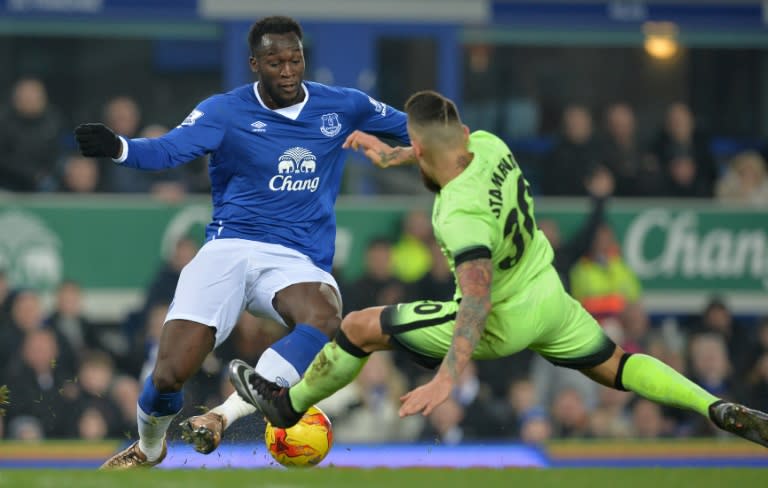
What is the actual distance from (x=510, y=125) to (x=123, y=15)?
12.9 ft

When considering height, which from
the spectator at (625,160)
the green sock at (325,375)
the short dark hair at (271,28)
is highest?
→ the short dark hair at (271,28)

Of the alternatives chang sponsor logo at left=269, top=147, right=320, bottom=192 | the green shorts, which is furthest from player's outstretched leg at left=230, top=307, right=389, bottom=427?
chang sponsor logo at left=269, top=147, right=320, bottom=192

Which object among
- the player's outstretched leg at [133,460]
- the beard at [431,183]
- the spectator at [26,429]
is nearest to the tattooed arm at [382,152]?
the beard at [431,183]

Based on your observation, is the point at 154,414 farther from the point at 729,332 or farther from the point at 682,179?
the point at 682,179

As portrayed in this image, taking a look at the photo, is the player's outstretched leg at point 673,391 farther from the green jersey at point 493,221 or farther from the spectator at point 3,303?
the spectator at point 3,303

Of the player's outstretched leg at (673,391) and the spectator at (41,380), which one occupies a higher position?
the player's outstretched leg at (673,391)

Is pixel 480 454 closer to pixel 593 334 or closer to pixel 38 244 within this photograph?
pixel 593 334

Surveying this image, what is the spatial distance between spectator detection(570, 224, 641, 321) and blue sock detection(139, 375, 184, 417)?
5996 millimetres

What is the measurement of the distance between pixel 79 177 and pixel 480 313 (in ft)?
26.1

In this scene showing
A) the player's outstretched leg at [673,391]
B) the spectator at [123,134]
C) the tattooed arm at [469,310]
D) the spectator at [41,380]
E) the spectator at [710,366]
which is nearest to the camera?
the tattooed arm at [469,310]

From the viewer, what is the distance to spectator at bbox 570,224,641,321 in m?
14.6

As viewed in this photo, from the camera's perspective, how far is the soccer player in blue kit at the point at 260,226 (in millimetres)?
8938

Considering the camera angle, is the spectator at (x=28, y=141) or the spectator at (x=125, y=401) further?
the spectator at (x=28, y=141)

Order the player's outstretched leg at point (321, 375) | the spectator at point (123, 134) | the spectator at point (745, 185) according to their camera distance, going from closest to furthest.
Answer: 1. the player's outstretched leg at point (321, 375)
2. the spectator at point (123, 134)
3. the spectator at point (745, 185)
